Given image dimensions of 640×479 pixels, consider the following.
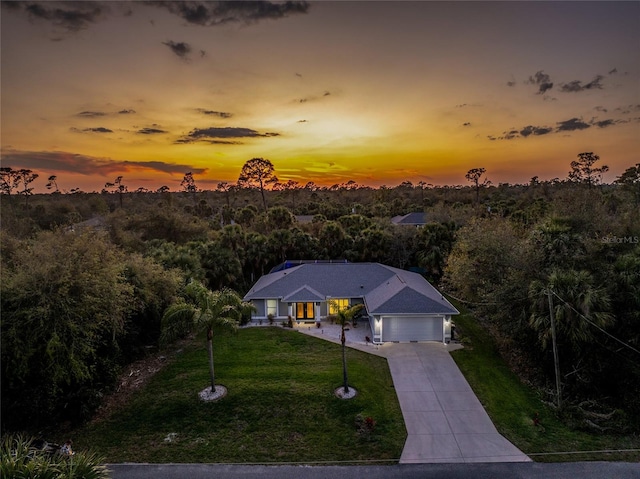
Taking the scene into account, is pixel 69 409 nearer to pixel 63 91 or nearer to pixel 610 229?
pixel 63 91

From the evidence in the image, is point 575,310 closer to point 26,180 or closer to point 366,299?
point 366,299

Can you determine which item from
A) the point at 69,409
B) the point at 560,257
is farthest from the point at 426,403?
the point at 69,409

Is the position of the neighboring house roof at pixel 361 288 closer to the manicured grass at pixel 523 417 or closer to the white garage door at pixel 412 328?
the white garage door at pixel 412 328

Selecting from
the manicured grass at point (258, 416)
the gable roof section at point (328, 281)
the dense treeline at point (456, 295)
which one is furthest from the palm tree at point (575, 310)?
the gable roof section at point (328, 281)

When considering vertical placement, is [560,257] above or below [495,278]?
above

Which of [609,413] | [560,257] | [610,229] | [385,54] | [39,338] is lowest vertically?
[609,413]

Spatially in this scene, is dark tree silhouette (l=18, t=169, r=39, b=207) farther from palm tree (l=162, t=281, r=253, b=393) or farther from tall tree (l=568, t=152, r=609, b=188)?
tall tree (l=568, t=152, r=609, b=188)
